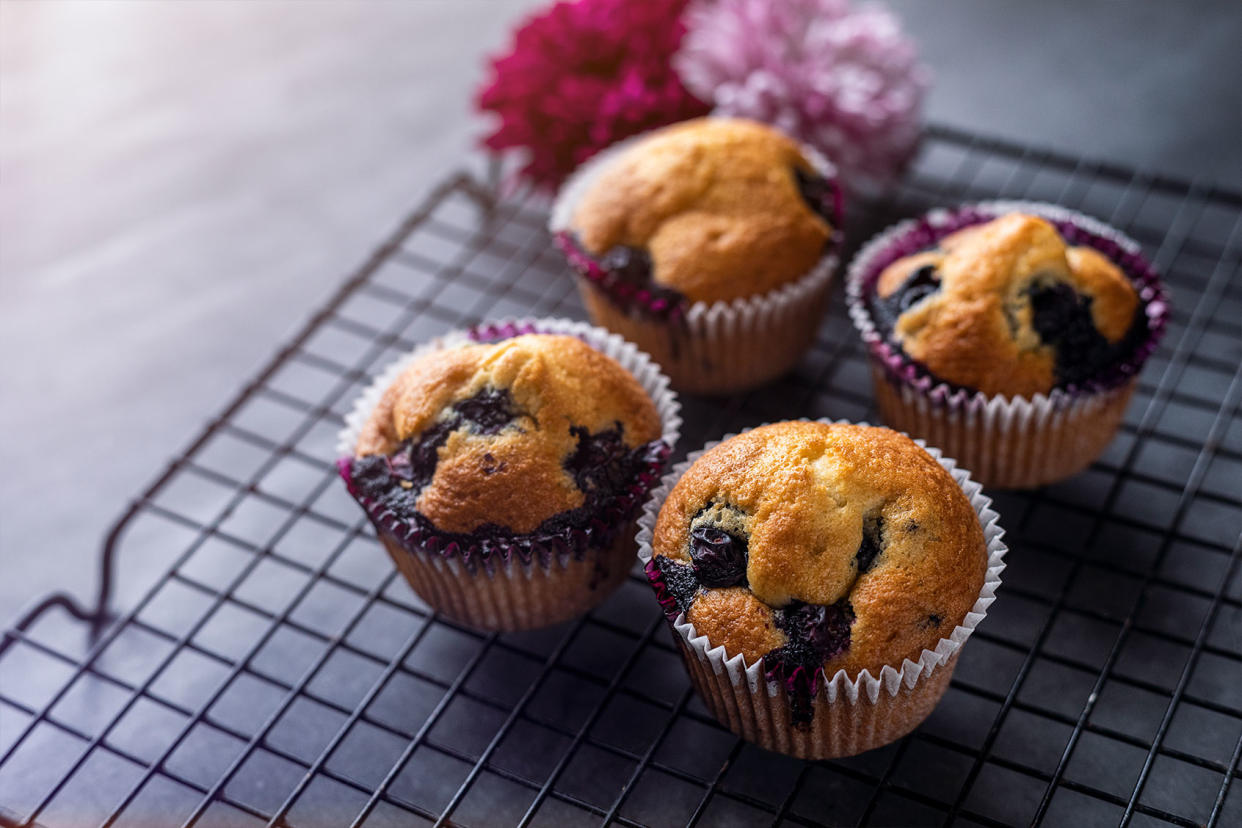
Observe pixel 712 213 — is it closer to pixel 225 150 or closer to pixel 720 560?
pixel 720 560

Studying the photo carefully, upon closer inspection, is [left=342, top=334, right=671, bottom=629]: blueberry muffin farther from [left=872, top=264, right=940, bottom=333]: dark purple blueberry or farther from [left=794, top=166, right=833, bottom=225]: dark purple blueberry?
[left=794, top=166, right=833, bottom=225]: dark purple blueberry

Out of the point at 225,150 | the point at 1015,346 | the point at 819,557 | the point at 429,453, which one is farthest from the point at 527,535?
the point at 225,150

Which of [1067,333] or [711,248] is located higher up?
[711,248]

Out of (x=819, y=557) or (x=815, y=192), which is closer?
(x=819, y=557)

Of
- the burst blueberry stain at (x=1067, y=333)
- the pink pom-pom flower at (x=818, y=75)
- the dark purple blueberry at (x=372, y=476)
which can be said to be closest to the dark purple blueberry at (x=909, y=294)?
the burst blueberry stain at (x=1067, y=333)

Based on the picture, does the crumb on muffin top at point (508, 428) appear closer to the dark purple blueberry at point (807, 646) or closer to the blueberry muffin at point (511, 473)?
the blueberry muffin at point (511, 473)

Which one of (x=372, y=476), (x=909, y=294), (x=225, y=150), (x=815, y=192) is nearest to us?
(x=372, y=476)
